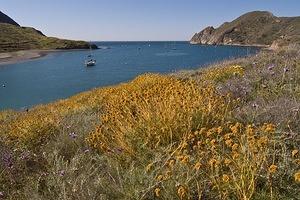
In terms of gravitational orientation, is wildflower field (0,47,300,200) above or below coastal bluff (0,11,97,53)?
above

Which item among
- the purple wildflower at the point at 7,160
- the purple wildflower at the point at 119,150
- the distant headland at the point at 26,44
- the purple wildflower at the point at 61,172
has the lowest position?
the distant headland at the point at 26,44

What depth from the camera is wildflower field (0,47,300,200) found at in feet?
11.9

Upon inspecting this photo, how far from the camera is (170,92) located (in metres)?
6.50

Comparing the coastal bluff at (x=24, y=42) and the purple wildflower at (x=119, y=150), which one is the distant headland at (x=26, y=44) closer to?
the coastal bluff at (x=24, y=42)

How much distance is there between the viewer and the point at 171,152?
15.3ft

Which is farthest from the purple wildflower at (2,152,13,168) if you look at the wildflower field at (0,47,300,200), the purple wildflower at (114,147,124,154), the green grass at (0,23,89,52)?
the green grass at (0,23,89,52)

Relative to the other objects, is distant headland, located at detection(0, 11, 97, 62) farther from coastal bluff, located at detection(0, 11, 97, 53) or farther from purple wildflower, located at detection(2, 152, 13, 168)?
purple wildflower, located at detection(2, 152, 13, 168)

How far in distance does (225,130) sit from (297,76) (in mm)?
3121

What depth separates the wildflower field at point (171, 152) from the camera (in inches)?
142

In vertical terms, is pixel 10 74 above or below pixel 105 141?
below

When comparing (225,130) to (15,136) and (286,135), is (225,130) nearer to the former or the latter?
(286,135)

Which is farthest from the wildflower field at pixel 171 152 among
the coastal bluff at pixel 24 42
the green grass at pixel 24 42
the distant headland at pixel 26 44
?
the green grass at pixel 24 42

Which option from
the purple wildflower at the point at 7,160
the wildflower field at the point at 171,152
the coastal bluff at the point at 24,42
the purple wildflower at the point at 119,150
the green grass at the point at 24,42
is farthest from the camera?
the green grass at the point at 24,42

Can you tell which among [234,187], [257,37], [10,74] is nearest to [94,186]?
[234,187]
